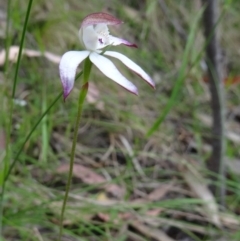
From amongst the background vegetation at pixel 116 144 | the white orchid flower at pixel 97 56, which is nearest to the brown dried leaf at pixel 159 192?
the background vegetation at pixel 116 144

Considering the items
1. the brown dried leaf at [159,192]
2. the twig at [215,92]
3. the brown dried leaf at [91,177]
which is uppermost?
the twig at [215,92]

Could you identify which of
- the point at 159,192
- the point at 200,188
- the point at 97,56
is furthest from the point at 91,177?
the point at 97,56

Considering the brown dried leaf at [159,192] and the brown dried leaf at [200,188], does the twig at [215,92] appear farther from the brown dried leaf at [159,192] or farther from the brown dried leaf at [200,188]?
the brown dried leaf at [159,192]

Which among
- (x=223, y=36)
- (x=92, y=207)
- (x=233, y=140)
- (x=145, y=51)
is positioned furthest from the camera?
(x=223, y=36)

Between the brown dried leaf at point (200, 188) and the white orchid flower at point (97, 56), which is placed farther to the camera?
the brown dried leaf at point (200, 188)

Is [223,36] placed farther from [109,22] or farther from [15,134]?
[109,22]

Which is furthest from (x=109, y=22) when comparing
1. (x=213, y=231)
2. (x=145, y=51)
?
(x=145, y=51)
